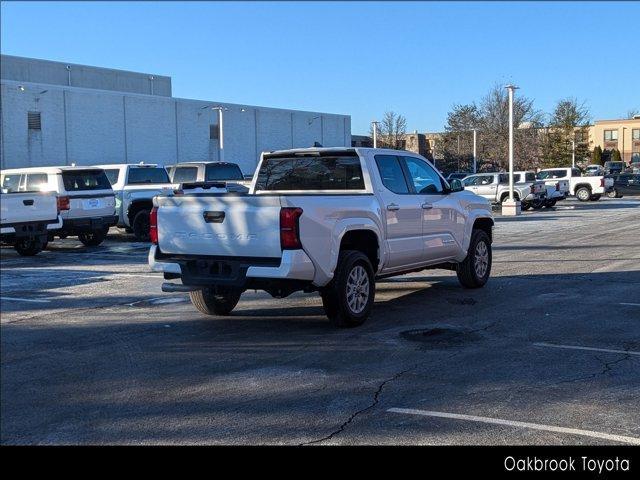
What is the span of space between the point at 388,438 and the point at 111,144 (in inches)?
1430

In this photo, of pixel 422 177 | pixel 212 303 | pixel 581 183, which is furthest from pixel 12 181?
pixel 581 183

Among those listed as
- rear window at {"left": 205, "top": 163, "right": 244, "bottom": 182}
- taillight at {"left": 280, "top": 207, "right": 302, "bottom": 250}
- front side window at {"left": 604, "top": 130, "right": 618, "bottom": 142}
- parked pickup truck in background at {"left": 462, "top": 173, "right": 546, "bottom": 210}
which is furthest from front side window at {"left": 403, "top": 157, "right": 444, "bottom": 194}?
front side window at {"left": 604, "top": 130, "right": 618, "bottom": 142}

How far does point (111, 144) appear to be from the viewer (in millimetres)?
38969

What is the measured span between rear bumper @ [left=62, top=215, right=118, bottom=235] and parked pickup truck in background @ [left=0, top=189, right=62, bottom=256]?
2392mm

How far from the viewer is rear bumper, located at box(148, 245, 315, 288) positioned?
7.65 metres

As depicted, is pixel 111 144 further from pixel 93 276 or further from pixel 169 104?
pixel 93 276

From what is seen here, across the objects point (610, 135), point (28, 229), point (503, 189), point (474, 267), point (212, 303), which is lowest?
point (212, 303)

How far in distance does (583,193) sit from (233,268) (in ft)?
119

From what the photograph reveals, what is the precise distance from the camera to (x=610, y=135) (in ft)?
341

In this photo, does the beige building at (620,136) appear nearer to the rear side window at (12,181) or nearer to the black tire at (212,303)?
the rear side window at (12,181)

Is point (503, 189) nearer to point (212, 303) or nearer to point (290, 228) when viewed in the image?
point (212, 303)

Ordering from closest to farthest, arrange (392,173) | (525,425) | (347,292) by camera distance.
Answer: (525,425) → (347,292) → (392,173)

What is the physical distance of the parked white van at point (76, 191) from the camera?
657 inches

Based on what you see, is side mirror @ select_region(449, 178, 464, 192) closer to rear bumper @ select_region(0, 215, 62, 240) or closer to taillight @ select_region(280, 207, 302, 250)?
taillight @ select_region(280, 207, 302, 250)
